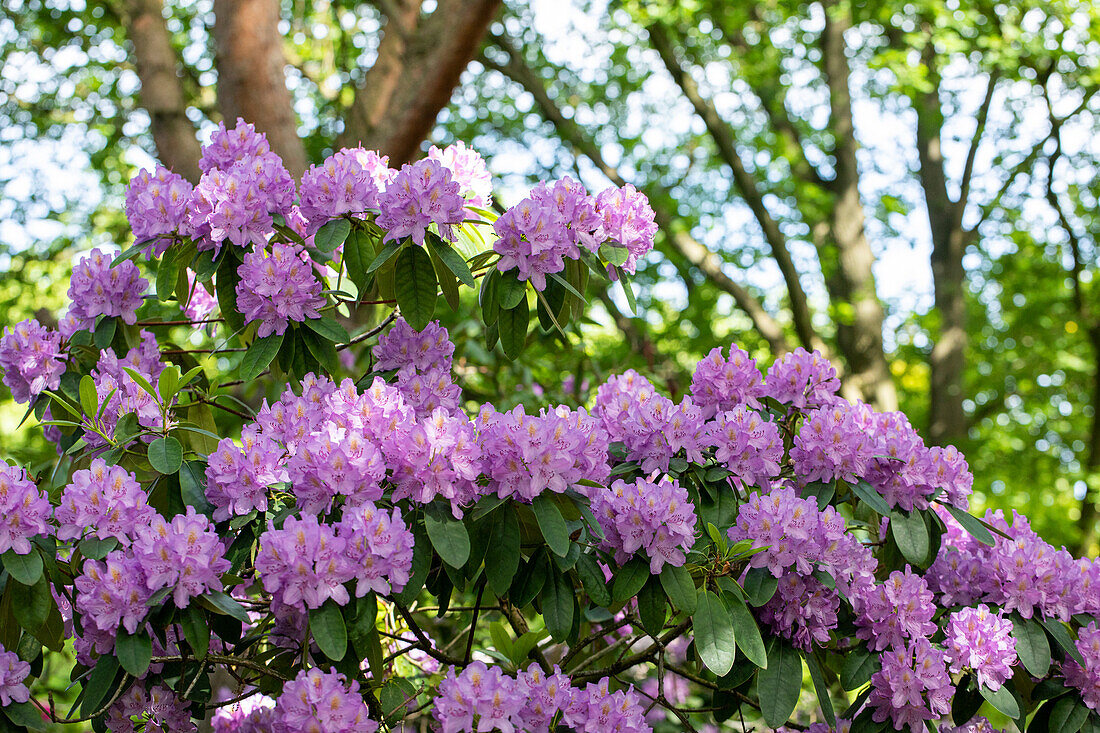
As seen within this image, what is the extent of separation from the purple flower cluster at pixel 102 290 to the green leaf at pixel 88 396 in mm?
349

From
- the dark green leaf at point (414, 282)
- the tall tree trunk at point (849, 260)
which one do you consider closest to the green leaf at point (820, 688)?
the dark green leaf at point (414, 282)

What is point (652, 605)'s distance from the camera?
148 centimetres

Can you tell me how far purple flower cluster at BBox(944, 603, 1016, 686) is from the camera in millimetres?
1576

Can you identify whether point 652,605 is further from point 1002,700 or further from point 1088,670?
point 1088,670

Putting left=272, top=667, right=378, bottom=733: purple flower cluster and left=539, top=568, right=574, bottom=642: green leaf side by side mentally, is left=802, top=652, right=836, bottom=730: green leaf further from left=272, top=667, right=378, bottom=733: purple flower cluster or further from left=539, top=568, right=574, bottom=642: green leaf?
left=272, top=667, right=378, bottom=733: purple flower cluster

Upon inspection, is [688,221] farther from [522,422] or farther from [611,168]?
[522,422]

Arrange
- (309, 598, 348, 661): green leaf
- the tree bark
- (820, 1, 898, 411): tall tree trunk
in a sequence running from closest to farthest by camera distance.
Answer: (309, 598, 348, 661): green leaf, the tree bark, (820, 1, 898, 411): tall tree trunk

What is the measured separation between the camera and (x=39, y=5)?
17.1 ft

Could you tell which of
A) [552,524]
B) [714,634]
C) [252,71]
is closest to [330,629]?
[552,524]

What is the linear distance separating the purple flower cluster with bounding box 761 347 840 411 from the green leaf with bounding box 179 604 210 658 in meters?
1.15

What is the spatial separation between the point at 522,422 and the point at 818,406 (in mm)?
815

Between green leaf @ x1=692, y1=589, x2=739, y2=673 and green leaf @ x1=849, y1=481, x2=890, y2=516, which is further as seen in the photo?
green leaf @ x1=849, y1=481, x2=890, y2=516

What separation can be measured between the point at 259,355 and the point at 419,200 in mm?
407

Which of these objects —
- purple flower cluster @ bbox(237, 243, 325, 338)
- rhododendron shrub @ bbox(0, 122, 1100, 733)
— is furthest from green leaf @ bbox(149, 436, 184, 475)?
purple flower cluster @ bbox(237, 243, 325, 338)
